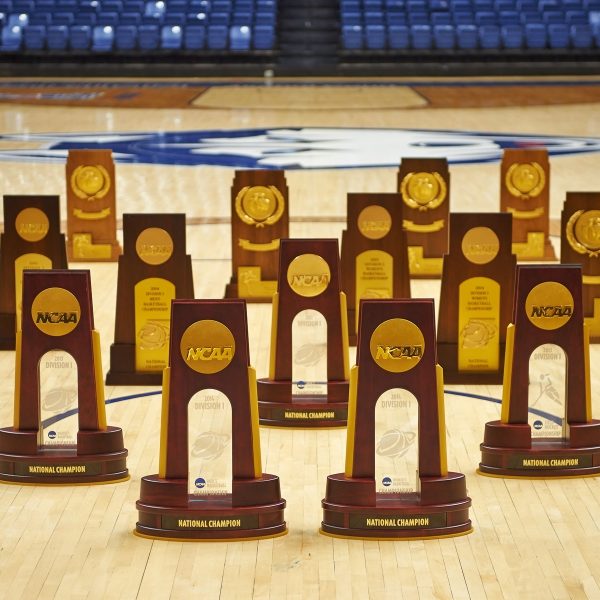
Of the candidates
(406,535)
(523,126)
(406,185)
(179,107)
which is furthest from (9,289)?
(179,107)

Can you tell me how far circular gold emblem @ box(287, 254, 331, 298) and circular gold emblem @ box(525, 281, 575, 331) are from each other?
81cm

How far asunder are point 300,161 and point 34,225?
621 centimetres

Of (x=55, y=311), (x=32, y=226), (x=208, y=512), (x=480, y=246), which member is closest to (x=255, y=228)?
(x=32, y=226)

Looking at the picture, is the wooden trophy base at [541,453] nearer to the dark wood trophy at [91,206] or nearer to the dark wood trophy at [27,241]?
the dark wood trophy at [27,241]

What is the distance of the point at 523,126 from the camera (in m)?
14.3

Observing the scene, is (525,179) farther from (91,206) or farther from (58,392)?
(58,392)

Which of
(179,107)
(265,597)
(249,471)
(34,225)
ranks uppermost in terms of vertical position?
(179,107)

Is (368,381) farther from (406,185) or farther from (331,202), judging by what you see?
(331,202)

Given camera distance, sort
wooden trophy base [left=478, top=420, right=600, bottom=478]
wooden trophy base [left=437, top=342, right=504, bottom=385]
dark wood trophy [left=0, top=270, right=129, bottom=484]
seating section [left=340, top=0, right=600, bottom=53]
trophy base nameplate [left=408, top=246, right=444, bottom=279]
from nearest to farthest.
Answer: dark wood trophy [left=0, top=270, right=129, bottom=484] < wooden trophy base [left=478, top=420, right=600, bottom=478] < wooden trophy base [left=437, top=342, right=504, bottom=385] < trophy base nameplate [left=408, top=246, right=444, bottom=279] < seating section [left=340, top=0, right=600, bottom=53]

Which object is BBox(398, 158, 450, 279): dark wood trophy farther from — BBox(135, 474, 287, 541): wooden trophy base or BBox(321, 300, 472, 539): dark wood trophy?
BBox(135, 474, 287, 541): wooden trophy base

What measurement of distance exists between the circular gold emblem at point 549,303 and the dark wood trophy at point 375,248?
61.4 inches

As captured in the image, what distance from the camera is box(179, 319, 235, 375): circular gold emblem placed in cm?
347

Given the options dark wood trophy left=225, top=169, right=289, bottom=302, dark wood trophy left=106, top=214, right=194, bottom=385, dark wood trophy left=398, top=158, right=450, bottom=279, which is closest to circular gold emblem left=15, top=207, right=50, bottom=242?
dark wood trophy left=106, top=214, right=194, bottom=385

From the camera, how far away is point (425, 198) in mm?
6898
